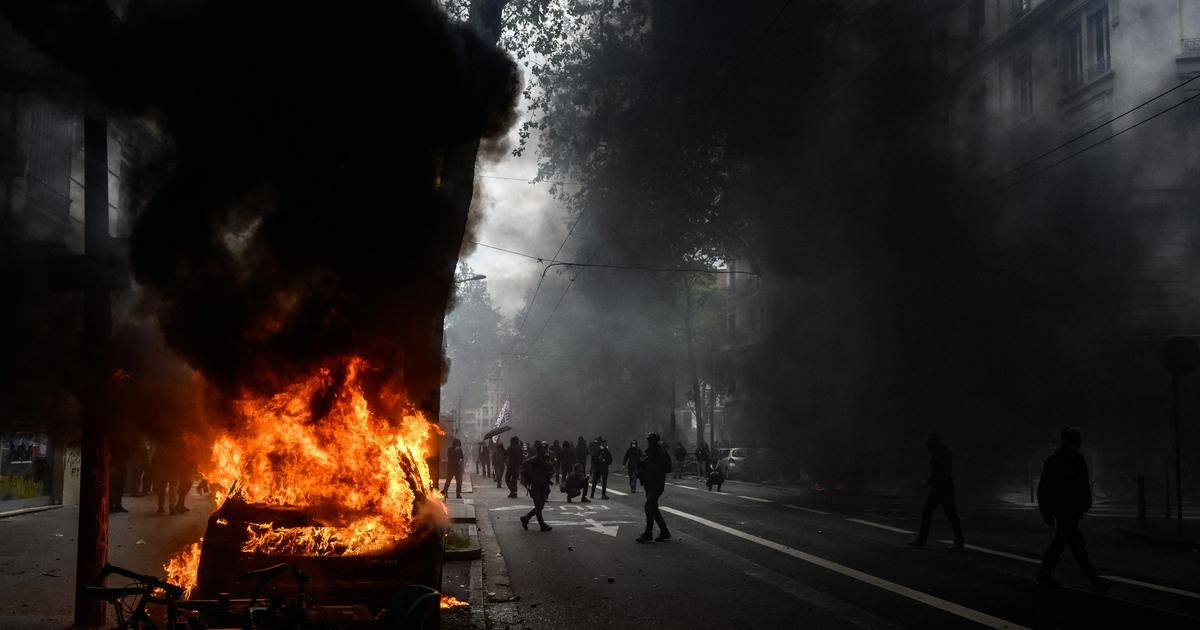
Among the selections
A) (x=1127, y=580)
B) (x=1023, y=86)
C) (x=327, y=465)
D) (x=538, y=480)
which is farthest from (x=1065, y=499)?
(x=1023, y=86)

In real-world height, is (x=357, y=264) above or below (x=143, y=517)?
above

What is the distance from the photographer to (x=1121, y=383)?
69.4ft

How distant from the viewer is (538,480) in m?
15.4

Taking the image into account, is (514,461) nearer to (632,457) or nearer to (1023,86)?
(632,457)

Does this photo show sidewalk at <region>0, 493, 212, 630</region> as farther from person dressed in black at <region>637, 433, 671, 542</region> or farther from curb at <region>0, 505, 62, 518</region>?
person dressed in black at <region>637, 433, 671, 542</region>

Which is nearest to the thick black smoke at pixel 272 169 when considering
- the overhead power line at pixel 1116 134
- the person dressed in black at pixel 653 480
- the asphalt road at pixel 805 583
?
the asphalt road at pixel 805 583

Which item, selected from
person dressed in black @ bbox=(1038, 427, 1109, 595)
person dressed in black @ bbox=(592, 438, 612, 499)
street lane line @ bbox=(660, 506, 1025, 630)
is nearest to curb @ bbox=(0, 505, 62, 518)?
person dressed in black @ bbox=(592, 438, 612, 499)

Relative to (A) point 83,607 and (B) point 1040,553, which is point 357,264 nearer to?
(A) point 83,607

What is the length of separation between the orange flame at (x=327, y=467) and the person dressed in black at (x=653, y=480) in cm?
579

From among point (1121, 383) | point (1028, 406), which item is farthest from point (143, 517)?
point (1121, 383)

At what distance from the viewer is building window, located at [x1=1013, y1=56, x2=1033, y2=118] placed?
2812cm

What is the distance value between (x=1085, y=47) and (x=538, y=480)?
2132 cm

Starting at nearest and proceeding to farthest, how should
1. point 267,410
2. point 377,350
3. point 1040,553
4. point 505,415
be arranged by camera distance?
point 267,410 → point 377,350 → point 1040,553 → point 505,415

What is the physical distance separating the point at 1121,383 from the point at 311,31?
1969 cm
